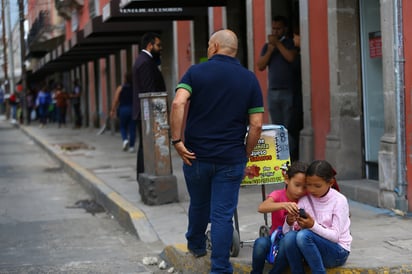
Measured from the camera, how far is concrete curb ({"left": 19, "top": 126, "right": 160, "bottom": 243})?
325 inches

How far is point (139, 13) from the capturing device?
15.6m

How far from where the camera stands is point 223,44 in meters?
5.62

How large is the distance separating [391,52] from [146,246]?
3.11m

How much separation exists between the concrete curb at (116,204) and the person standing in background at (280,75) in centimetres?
245

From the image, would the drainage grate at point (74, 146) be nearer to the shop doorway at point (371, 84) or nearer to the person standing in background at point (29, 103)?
the shop doorway at point (371, 84)

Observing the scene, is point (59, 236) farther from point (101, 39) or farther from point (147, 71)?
point (101, 39)

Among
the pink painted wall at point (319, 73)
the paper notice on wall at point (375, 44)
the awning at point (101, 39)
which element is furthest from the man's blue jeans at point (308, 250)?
the awning at point (101, 39)

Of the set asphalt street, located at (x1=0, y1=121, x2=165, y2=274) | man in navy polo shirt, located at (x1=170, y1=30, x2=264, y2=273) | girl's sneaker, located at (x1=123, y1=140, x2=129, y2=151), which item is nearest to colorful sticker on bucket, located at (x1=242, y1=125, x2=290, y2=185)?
man in navy polo shirt, located at (x1=170, y1=30, x2=264, y2=273)

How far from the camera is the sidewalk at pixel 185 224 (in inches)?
233

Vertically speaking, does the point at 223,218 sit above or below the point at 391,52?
below

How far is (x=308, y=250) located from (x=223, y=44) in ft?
5.18

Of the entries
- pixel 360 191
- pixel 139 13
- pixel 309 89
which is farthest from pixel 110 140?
pixel 360 191

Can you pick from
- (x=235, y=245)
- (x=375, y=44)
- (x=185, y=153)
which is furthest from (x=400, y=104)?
(x=185, y=153)

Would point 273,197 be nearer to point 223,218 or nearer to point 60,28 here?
point 223,218
